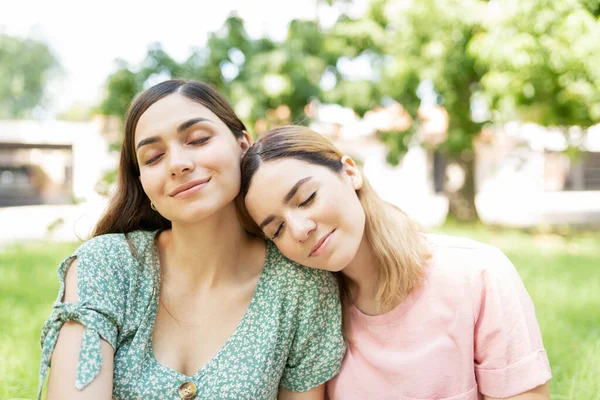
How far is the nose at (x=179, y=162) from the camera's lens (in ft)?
6.38

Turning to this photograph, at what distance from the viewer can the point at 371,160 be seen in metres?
24.7

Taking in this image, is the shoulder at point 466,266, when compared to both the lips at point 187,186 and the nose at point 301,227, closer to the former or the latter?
the nose at point 301,227

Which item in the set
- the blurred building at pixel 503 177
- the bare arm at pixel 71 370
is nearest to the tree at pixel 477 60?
the bare arm at pixel 71 370

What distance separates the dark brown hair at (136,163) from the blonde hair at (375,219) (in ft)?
0.68

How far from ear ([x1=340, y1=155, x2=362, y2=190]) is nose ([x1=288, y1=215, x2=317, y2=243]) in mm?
285

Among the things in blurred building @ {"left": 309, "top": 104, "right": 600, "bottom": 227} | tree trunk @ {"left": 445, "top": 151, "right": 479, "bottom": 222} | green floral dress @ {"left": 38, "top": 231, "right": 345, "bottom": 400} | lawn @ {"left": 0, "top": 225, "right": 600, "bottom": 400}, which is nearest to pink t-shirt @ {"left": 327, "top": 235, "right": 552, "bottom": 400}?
green floral dress @ {"left": 38, "top": 231, "right": 345, "bottom": 400}

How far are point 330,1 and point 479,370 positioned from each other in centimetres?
1186

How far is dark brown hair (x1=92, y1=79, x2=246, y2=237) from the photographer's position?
2.11m

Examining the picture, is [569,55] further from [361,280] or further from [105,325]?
[105,325]

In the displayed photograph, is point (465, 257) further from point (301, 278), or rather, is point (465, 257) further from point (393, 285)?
point (301, 278)

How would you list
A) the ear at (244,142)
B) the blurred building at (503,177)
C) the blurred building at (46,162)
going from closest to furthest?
1. the ear at (244,142)
2. the blurred building at (503,177)
3. the blurred building at (46,162)

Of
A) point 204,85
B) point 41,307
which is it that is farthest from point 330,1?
point 204,85

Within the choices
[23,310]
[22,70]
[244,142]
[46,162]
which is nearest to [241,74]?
[23,310]

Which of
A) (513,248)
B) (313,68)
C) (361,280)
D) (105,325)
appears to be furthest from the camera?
(313,68)
